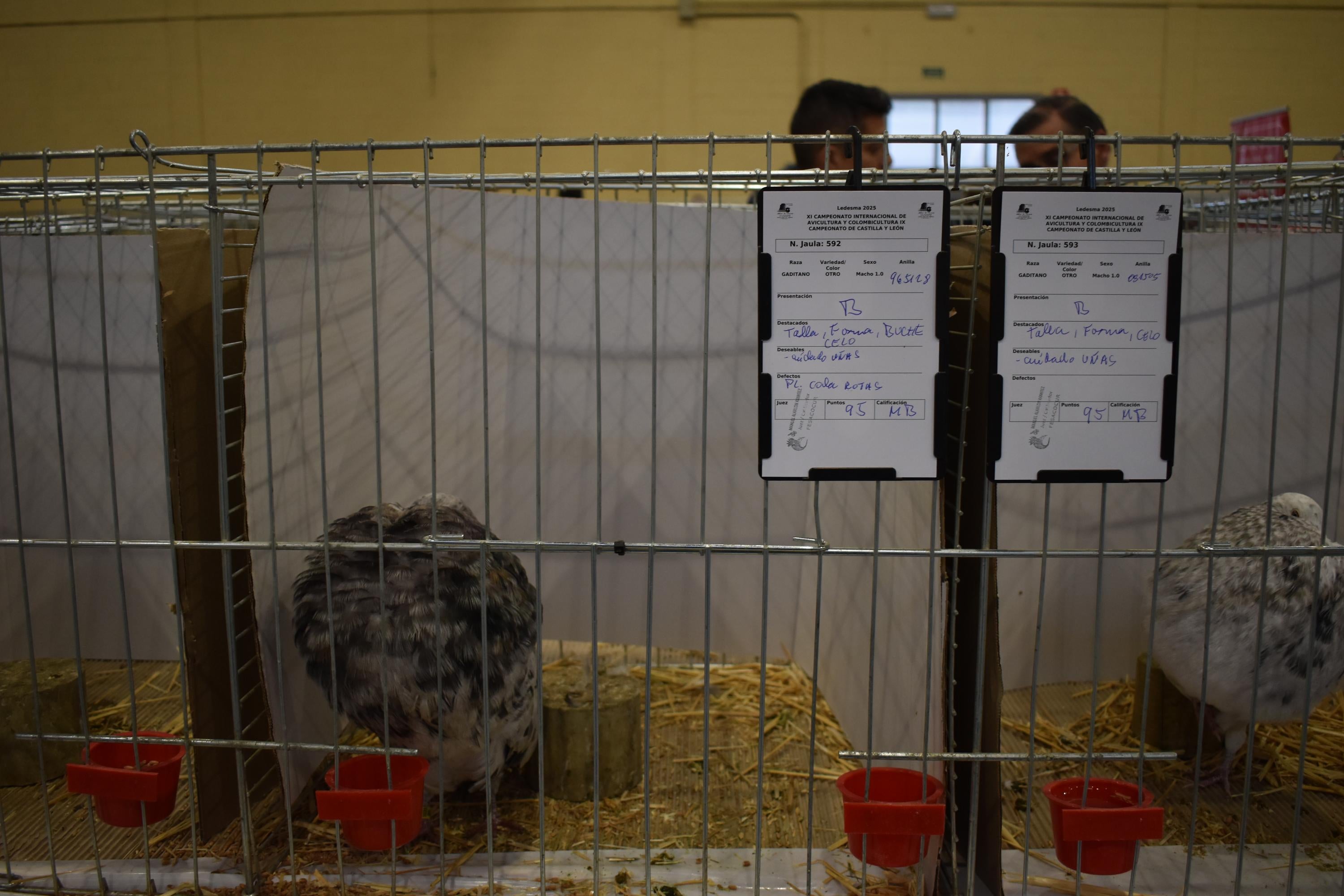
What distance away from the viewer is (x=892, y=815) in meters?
1.43

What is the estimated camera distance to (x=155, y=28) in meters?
5.37

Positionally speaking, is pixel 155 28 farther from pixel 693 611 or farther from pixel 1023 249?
pixel 1023 249

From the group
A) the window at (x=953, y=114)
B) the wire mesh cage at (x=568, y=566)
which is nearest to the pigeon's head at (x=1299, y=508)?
the wire mesh cage at (x=568, y=566)

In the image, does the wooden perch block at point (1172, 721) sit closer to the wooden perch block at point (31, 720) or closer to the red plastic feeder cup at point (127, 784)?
the red plastic feeder cup at point (127, 784)

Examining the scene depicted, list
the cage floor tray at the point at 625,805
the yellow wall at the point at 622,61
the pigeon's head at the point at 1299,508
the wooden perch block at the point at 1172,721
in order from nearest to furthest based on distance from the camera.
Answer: the cage floor tray at the point at 625,805 < the pigeon's head at the point at 1299,508 < the wooden perch block at the point at 1172,721 < the yellow wall at the point at 622,61

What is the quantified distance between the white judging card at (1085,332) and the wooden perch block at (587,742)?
3.72 feet

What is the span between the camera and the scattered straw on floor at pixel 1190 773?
197cm

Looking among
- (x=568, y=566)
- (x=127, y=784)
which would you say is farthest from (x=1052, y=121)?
(x=127, y=784)

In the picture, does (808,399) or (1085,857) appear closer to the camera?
(808,399)

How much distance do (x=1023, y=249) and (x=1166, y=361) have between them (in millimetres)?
270

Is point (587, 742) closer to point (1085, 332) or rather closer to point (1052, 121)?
point (1085, 332)

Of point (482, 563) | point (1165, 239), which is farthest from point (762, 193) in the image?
point (482, 563)

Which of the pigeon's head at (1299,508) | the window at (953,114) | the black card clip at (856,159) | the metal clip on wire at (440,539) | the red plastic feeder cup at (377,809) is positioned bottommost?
the red plastic feeder cup at (377,809)

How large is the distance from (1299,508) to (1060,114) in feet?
5.15
